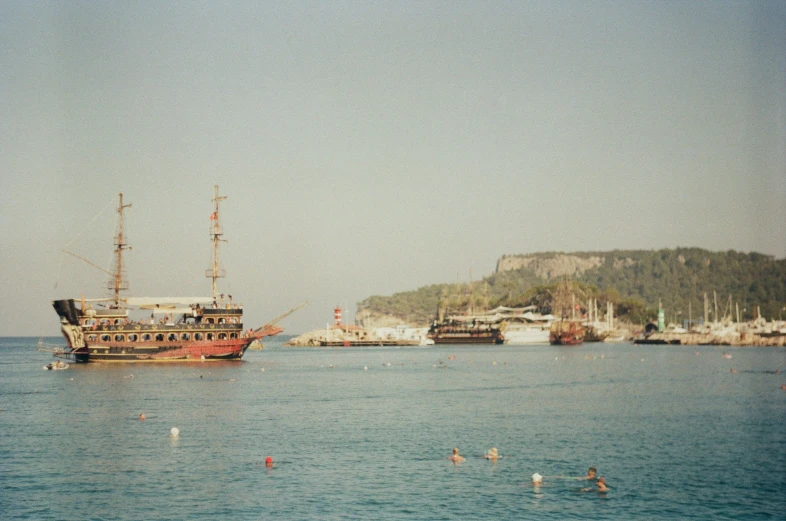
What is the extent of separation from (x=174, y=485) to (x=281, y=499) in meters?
5.71

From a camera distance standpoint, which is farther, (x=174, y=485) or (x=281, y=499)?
(x=174, y=485)

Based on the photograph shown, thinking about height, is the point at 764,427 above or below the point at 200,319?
below

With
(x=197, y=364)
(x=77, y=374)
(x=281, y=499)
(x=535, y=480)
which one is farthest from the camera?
(x=197, y=364)

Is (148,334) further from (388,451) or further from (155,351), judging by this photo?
(388,451)

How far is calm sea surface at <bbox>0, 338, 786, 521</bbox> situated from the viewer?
108ft

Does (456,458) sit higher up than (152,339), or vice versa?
(152,339)

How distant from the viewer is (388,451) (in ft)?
144

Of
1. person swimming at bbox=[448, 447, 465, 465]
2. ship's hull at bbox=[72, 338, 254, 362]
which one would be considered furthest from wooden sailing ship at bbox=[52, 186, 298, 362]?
person swimming at bbox=[448, 447, 465, 465]

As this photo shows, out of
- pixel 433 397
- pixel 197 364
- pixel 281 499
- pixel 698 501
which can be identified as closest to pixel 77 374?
pixel 197 364

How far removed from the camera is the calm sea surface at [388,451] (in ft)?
108

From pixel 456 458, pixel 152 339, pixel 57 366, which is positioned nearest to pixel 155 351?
pixel 152 339

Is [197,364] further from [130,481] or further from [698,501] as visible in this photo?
[698,501]

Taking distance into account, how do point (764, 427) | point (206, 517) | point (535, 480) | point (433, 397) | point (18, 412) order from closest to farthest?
point (206, 517), point (535, 480), point (764, 427), point (18, 412), point (433, 397)

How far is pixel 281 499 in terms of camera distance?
33906 millimetres
